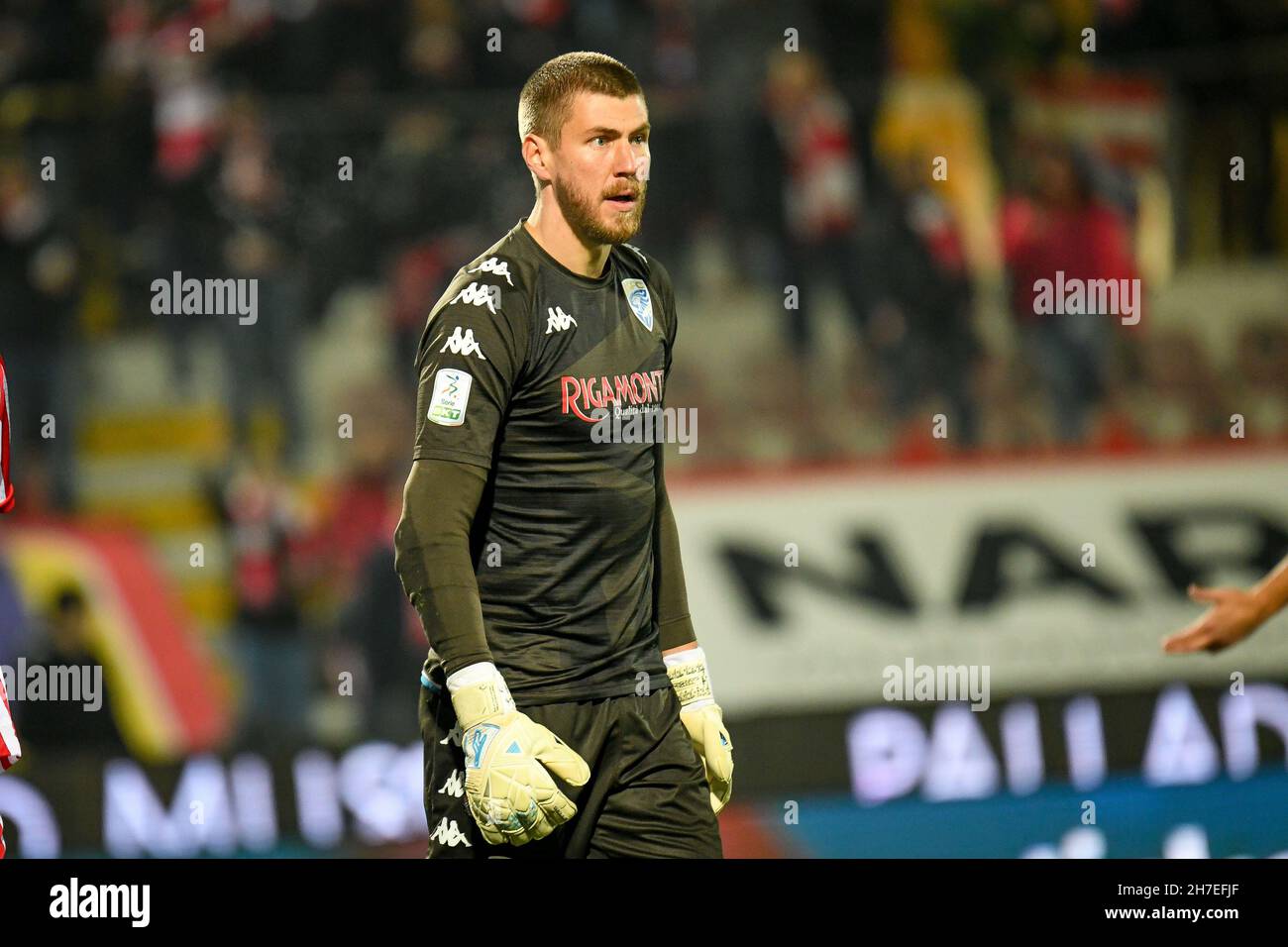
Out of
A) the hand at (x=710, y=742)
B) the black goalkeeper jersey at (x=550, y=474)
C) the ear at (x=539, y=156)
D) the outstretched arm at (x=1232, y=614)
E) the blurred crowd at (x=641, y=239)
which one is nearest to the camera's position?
the black goalkeeper jersey at (x=550, y=474)

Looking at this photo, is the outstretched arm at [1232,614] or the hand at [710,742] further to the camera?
the outstretched arm at [1232,614]

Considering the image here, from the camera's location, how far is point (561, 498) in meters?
3.18

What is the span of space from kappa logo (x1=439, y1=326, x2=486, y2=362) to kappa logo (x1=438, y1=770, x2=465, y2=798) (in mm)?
821

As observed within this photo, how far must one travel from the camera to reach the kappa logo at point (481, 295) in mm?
3088

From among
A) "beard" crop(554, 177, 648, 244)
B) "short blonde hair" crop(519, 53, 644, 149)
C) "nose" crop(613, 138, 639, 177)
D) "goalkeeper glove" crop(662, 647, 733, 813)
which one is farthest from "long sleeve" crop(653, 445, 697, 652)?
"short blonde hair" crop(519, 53, 644, 149)

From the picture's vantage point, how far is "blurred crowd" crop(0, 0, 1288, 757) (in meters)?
7.09

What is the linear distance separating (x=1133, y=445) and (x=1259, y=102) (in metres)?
1.72

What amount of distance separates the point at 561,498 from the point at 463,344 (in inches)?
14.6

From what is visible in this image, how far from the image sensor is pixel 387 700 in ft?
22.4

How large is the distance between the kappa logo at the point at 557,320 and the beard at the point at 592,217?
0.17 meters

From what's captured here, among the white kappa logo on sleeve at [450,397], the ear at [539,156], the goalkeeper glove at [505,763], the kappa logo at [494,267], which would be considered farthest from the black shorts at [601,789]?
the ear at [539,156]

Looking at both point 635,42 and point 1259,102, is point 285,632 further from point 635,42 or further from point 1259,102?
Result: point 1259,102

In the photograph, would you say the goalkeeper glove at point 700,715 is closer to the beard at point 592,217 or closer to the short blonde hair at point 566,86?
the beard at point 592,217
